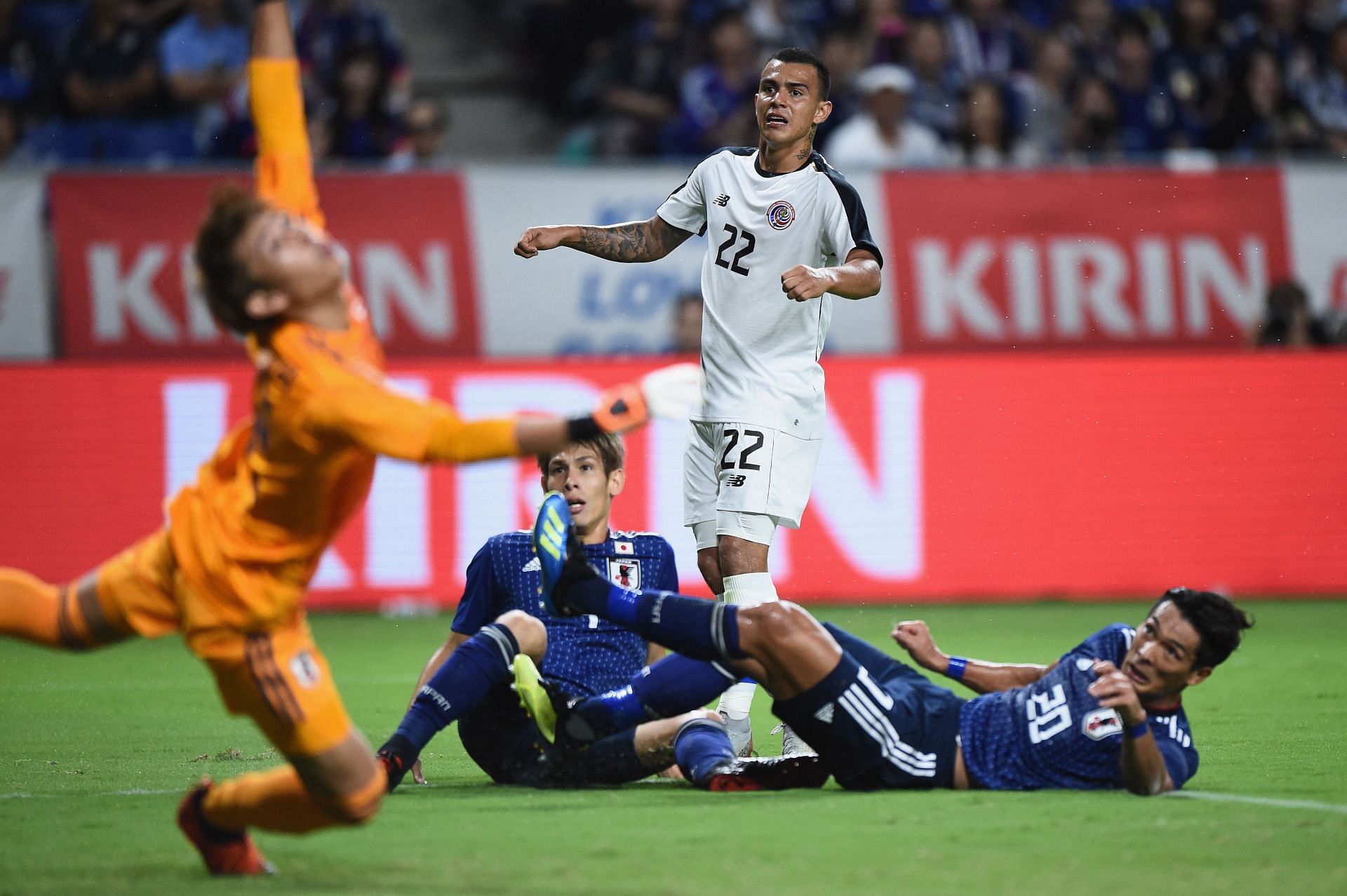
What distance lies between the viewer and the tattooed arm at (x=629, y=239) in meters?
6.86

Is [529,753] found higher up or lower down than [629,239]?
lower down

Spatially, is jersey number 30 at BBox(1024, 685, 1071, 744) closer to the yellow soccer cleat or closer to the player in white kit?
the player in white kit

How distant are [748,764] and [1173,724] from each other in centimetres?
137

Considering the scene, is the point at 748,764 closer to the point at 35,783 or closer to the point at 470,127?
the point at 35,783

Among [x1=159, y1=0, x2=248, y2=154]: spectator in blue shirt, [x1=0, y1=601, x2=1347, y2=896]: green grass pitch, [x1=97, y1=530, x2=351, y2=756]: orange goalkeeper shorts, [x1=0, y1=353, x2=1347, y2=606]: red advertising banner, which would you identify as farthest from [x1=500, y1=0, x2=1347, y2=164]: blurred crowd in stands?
[x1=97, y1=530, x2=351, y2=756]: orange goalkeeper shorts

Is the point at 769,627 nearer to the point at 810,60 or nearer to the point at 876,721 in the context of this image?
the point at 876,721

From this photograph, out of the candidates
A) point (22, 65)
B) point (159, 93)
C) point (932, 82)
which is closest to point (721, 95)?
point (932, 82)

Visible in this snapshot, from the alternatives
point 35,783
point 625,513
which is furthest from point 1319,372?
point 35,783

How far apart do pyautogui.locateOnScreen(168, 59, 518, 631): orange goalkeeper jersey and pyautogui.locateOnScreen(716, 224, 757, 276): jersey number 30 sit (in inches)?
94.0

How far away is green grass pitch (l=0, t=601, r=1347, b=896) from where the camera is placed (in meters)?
4.42

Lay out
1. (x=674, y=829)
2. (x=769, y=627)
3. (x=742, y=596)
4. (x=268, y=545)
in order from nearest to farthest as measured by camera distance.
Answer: (x=268, y=545) < (x=674, y=829) < (x=769, y=627) < (x=742, y=596)

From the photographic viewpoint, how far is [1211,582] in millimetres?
12414

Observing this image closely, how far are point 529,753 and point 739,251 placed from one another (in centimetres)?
210

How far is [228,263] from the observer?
4.34 m
